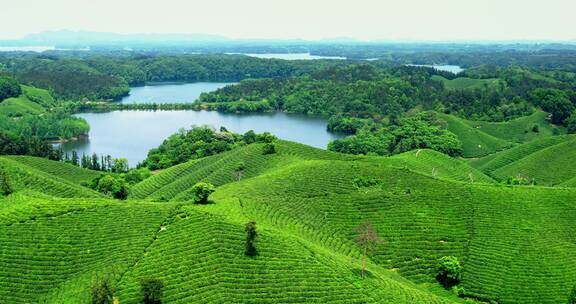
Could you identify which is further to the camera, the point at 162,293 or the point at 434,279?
the point at 434,279

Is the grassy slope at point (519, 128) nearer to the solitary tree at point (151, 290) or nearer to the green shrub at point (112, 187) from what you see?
the green shrub at point (112, 187)

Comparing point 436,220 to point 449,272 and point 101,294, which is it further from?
point 101,294

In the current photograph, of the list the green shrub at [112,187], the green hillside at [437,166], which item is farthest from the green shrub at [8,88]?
the green hillside at [437,166]

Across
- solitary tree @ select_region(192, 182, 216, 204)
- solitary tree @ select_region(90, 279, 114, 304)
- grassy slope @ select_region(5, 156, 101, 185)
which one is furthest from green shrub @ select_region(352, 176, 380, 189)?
grassy slope @ select_region(5, 156, 101, 185)

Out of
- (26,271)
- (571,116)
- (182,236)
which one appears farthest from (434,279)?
(571,116)

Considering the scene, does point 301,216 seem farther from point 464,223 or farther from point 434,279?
point 464,223
